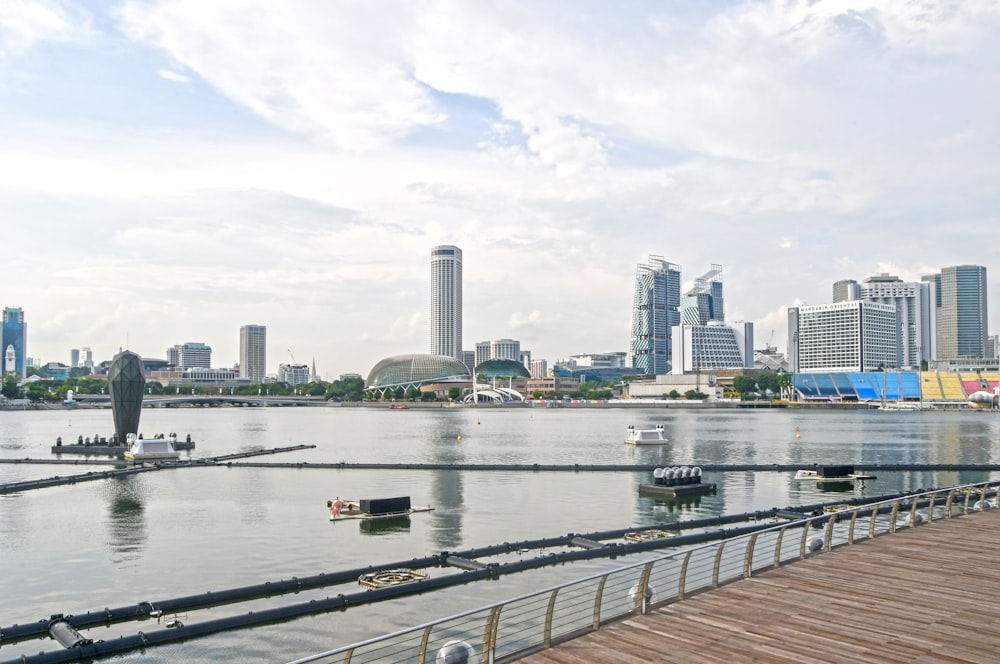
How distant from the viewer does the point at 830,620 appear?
1541cm

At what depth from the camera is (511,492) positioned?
5453cm

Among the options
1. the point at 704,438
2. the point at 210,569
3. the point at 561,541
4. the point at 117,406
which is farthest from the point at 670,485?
the point at 704,438

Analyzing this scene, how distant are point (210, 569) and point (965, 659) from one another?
2606 centimetres

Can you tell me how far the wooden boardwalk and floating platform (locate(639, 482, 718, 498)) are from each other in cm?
2890

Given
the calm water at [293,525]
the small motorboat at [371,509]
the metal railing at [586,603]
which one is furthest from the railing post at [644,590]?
the small motorboat at [371,509]

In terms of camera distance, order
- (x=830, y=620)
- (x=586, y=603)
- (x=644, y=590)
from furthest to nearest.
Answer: (x=586, y=603) → (x=644, y=590) → (x=830, y=620)

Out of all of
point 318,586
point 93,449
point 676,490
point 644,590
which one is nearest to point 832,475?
point 676,490

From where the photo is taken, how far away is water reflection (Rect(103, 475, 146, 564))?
117ft

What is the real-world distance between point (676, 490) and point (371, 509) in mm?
18731

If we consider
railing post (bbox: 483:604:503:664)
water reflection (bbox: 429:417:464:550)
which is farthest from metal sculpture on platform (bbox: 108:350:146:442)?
railing post (bbox: 483:604:503:664)

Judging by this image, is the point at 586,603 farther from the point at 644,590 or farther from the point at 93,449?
the point at 93,449

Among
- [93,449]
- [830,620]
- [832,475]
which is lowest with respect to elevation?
[93,449]

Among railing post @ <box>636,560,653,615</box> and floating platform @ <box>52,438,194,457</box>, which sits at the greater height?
railing post @ <box>636,560,653,615</box>

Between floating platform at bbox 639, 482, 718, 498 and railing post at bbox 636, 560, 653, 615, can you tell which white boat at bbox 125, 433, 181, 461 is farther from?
railing post at bbox 636, 560, 653, 615
